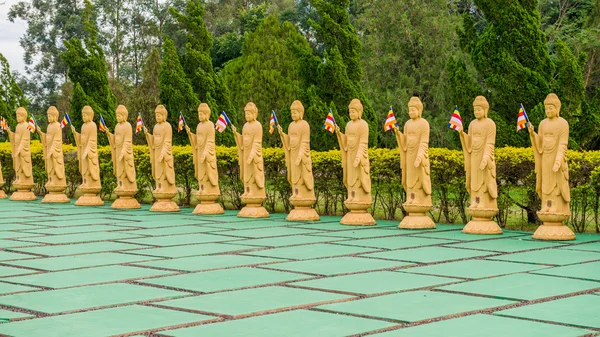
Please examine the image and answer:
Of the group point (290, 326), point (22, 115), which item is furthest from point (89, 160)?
point (290, 326)

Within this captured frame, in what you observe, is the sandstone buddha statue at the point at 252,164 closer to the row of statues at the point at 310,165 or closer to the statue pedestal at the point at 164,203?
the row of statues at the point at 310,165

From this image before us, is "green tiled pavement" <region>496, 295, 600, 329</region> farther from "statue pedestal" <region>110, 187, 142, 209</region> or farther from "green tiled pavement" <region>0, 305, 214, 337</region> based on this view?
"statue pedestal" <region>110, 187, 142, 209</region>

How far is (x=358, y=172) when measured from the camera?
13.3 m

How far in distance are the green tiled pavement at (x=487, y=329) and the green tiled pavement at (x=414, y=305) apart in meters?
0.28

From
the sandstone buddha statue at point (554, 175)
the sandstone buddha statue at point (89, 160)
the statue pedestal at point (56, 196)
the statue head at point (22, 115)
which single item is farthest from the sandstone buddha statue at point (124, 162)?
the sandstone buddha statue at point (554, 175)

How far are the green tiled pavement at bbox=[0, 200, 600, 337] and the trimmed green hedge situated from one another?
2.67 ft

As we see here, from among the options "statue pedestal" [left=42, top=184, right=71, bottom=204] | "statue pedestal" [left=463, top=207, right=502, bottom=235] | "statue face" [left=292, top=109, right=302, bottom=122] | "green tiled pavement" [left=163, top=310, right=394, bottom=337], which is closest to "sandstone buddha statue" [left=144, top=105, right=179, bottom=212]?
"statue face" [left=292, top=109, right=302, bottom=122]

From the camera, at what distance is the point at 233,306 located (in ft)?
22.3

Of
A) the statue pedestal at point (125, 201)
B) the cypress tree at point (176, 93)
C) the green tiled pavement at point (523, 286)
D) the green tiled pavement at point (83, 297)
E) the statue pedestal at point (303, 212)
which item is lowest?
the green tiled pavement at point (523, 286)

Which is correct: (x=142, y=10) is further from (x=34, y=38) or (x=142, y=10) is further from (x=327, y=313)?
(x=327, y=313)

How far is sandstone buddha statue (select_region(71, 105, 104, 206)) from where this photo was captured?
16938 millimetres

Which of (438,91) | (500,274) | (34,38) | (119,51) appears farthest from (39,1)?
(500,274)

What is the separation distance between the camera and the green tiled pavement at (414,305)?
6.47m

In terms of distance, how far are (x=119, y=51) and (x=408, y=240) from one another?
3186cm
